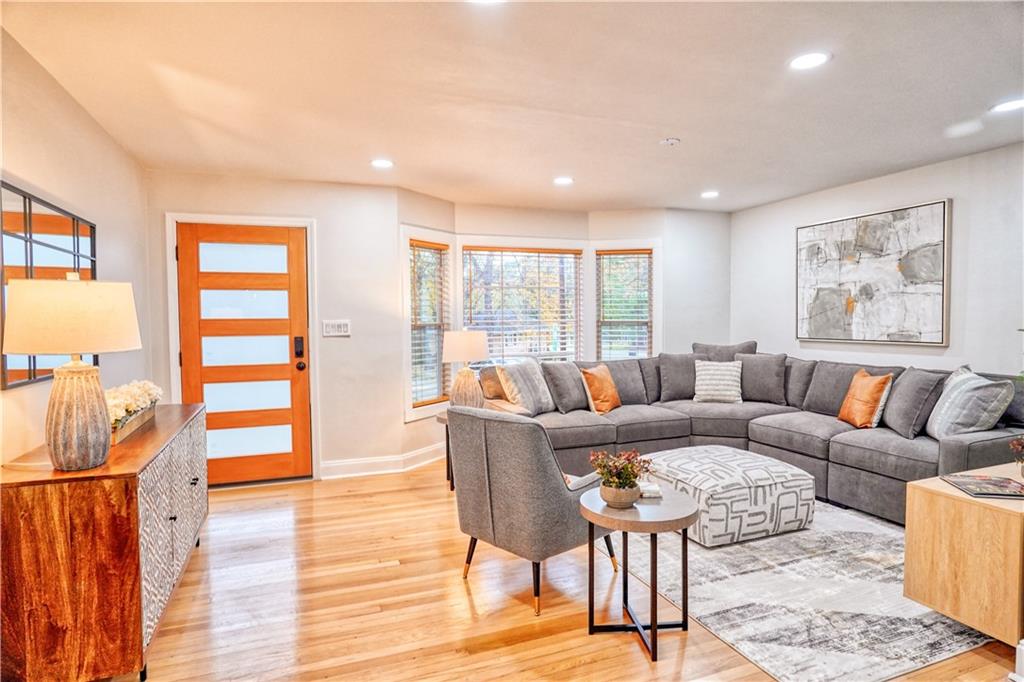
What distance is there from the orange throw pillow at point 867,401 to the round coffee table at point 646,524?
7.86 ft

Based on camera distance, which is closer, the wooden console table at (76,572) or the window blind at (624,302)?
the wooden console table at (76,572)

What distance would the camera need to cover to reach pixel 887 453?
3619mm

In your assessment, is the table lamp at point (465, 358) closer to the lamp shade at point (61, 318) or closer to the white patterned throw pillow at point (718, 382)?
the white patterned throw pillow at point (718, 382)

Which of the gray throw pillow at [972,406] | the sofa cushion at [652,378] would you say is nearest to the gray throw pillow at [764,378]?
the sofa cushion at [652,378]

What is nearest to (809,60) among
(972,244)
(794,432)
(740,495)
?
(740,495)

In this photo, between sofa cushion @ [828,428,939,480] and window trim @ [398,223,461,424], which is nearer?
sofa cushion @ [828,428,939,480]

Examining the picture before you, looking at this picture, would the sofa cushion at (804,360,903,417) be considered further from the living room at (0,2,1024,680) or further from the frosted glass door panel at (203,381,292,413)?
the frosted glass door panel at (203,381,292,413)

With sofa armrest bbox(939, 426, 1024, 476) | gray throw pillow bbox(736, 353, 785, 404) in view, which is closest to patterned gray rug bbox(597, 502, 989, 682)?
sofa armrest bbox(939, 426, 1024, 476)

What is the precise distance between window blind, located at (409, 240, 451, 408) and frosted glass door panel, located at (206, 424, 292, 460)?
118 cm

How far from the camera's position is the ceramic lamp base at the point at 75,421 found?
6.56ft

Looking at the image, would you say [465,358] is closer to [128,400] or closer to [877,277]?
[128,400]

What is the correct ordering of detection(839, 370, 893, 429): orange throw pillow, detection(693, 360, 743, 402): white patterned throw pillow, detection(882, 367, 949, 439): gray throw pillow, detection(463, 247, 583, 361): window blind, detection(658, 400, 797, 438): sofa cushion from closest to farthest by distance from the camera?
detection(882, 367, 949, 439): gray throw pillow → detection(839, 370, 893, 429): orange throw pillow → detection(658, 400, 797, 438): sofa cushion → detection(693, 360, 743, 402): white patterned throw pillow → detection(463, 247, 583, 361): window blind

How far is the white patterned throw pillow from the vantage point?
17.1 feet

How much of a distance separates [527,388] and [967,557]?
2.99 m
